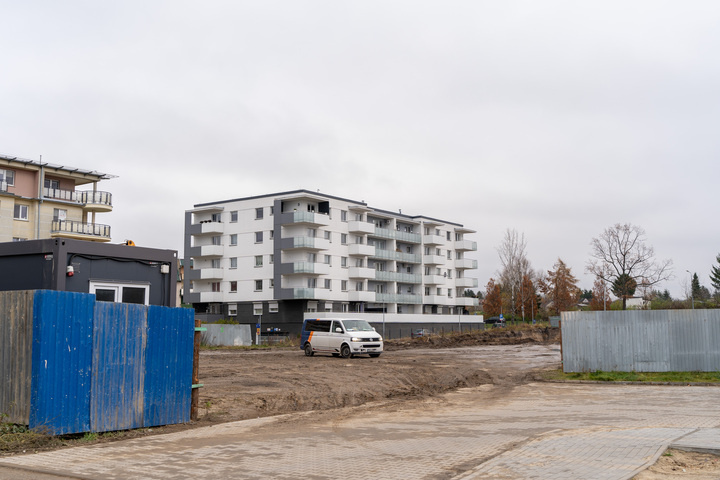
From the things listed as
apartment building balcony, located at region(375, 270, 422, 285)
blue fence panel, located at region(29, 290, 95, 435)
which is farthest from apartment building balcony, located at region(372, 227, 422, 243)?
blue fence panel, located at region(29, 290, 95, 435)

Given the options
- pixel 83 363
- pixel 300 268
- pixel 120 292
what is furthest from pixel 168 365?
pixel 300 268

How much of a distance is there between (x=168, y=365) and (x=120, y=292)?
2484 mm

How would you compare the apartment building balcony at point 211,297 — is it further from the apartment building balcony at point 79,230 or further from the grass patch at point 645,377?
the grass patch at point 645,377

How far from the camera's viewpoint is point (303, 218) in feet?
232

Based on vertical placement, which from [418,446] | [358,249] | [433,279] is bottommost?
[418,446]

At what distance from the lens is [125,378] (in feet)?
36.0

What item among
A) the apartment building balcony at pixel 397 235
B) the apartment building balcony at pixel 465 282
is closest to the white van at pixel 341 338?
the apartment building balcony at pixel 397 235

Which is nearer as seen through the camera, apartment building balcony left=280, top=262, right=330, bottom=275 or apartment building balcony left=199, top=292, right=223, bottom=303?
apartment building balcony left=280, top=262, right=330, bottom=275

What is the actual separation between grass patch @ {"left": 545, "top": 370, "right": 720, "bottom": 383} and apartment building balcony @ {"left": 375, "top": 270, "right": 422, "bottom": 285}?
186 feet

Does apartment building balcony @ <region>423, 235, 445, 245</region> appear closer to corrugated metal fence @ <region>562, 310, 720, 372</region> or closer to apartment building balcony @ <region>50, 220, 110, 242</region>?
apartment building balcony @ <region>50, 220, 110, 242</region>

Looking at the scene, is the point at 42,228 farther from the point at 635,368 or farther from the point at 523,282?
the point at 523,282

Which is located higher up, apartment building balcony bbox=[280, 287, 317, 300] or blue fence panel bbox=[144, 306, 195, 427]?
apartment building balcony bbox=[280, 287, 317, 300]

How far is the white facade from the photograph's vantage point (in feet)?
235

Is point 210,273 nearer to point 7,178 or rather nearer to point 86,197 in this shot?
point 86,197
